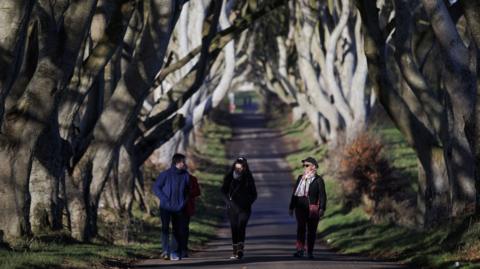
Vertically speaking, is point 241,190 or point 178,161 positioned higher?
point 178,161

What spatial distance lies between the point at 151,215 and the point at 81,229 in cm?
1064

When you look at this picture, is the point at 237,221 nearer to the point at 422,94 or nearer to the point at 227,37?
the point at 422,94

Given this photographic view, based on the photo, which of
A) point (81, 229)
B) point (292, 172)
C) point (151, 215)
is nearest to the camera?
point (81, 229)

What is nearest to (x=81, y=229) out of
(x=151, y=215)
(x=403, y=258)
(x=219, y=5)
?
(x=403, y=258)

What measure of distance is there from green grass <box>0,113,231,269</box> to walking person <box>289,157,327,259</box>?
237 centimetres

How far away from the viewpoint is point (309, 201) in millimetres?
19797

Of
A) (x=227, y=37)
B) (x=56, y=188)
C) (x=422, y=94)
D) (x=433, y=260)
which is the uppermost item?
(x=227, y=37)

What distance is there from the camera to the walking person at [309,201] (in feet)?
64.2

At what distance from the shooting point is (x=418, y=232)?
21.7 metres

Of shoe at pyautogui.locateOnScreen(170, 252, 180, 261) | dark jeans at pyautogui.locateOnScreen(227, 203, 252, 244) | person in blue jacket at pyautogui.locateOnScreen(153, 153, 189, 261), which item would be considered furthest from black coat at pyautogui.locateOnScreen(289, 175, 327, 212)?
shoe at pyautogui.locateOnScreen(170, 252, 180, 261)

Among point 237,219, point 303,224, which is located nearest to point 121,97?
point 237,219

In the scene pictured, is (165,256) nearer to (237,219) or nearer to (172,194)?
(172,194)

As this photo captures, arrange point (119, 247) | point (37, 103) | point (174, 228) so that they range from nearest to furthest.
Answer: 1. point (37, 103)
2. point (174, 228)
3. point (119, 247)

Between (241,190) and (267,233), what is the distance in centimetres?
1047
